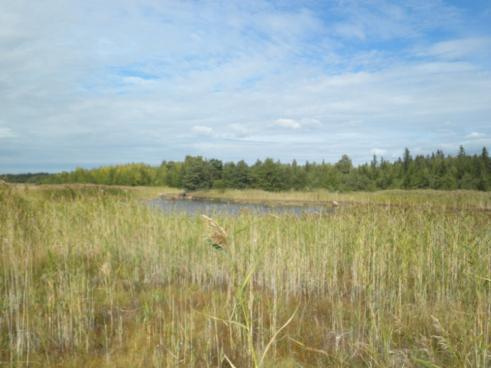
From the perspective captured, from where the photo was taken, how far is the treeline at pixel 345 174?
41594 mm

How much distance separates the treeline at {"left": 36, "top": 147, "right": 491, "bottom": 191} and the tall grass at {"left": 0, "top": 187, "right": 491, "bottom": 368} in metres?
34.8

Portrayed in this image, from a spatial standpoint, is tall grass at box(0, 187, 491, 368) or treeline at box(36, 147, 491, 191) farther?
treeline at box(36, 147, 491, 191)

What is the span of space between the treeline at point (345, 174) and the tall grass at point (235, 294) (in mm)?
34812

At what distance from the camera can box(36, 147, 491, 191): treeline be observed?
4159 centimetres

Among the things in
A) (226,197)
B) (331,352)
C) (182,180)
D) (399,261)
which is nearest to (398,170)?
(226,197)

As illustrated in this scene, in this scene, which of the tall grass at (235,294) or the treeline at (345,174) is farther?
the treeline at (345,174)

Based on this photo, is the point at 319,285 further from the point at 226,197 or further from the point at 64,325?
the point at 226,197

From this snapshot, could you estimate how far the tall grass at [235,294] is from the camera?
2877 millimetres

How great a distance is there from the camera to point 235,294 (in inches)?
62.1

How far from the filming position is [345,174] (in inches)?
1953

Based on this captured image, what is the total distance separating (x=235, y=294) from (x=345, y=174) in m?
50.2

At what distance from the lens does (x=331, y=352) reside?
3.18 meters

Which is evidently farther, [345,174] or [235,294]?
[345,174]

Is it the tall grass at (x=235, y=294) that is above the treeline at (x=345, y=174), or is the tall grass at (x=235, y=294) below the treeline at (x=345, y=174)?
below
